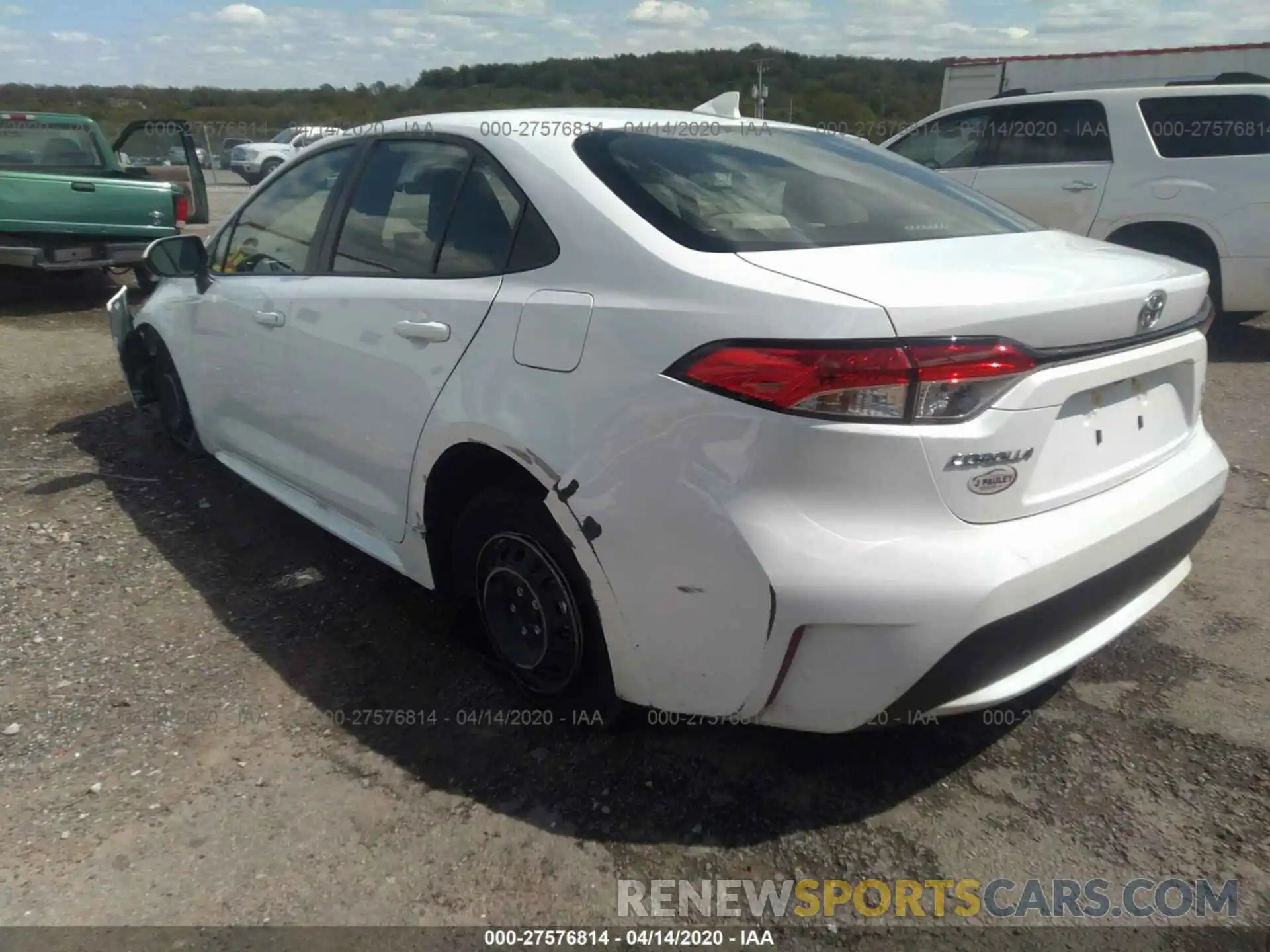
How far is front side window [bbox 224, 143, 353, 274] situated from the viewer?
3314mm

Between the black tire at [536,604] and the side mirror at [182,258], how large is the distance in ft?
6.48

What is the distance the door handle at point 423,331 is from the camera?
2.53m

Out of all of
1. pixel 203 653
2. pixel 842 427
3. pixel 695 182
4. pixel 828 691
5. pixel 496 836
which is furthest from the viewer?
pixel 203 653

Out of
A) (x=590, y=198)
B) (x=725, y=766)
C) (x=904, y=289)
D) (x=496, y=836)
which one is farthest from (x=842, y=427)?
(x=496, y=836)

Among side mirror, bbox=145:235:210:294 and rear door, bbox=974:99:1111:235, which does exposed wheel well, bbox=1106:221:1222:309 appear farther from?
side mirror, bbox=145:235:210:294

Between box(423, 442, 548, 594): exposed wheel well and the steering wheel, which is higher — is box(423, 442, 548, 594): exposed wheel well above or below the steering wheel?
below

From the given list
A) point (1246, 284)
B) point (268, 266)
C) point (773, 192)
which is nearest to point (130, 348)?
point (268, 266)

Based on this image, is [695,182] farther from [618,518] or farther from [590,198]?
[618,518]

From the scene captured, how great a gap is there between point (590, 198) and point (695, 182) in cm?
31

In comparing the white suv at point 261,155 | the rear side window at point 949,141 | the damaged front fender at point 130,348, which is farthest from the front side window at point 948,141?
the white suv at point 261,155

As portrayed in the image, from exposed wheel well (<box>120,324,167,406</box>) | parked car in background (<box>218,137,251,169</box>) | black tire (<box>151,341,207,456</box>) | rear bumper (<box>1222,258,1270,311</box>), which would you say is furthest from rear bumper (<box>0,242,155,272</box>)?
parked car in background (<box>218,137,251,169</box>)

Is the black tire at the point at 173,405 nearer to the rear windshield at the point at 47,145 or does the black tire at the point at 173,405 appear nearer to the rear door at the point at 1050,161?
the rear windshield at the point at 47,145

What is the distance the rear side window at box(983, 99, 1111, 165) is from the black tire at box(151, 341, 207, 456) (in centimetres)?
626

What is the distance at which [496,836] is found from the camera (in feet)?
7.48
